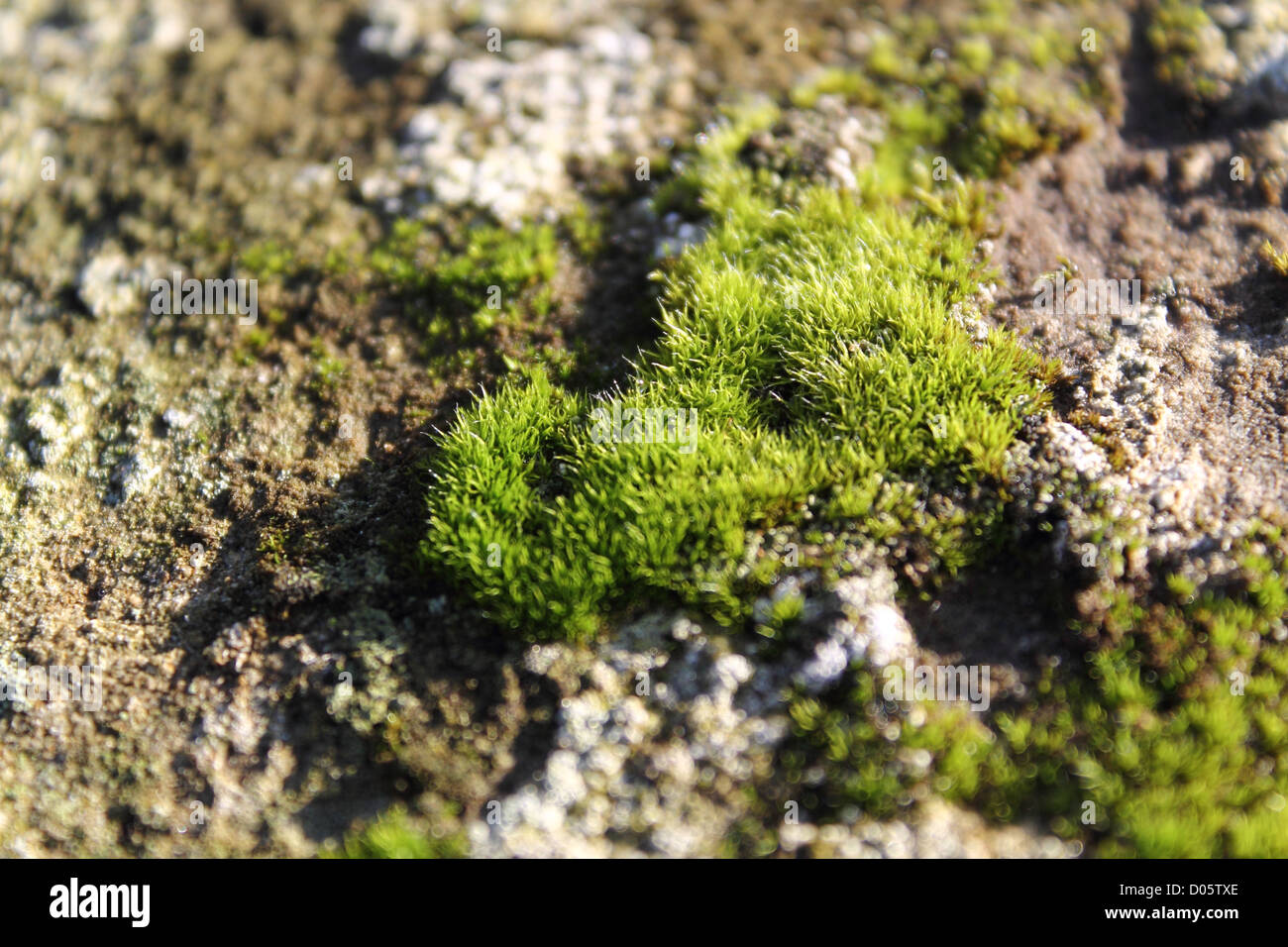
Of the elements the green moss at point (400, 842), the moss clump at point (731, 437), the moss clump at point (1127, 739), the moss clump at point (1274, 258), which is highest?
the moss clump at point (1274, 258)

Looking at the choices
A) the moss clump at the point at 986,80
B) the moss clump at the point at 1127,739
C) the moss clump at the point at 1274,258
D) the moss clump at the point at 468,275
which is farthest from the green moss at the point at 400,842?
the moss clump at the point at 1274,258

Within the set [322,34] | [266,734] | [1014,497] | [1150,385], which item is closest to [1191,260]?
[1150,385]

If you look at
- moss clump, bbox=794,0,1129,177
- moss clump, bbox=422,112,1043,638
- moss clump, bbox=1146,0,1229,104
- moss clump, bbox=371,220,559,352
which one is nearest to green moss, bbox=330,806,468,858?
moss clump, bbox=422,112,1043,638

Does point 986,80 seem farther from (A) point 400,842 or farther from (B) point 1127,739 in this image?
(A) point 400,842

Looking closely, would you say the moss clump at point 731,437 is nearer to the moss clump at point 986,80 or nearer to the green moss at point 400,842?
the green moss at point 400,842

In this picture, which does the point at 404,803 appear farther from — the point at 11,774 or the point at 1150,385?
the point at 1150,385

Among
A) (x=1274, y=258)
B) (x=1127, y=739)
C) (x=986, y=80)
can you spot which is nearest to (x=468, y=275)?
(x=986, y=80)
